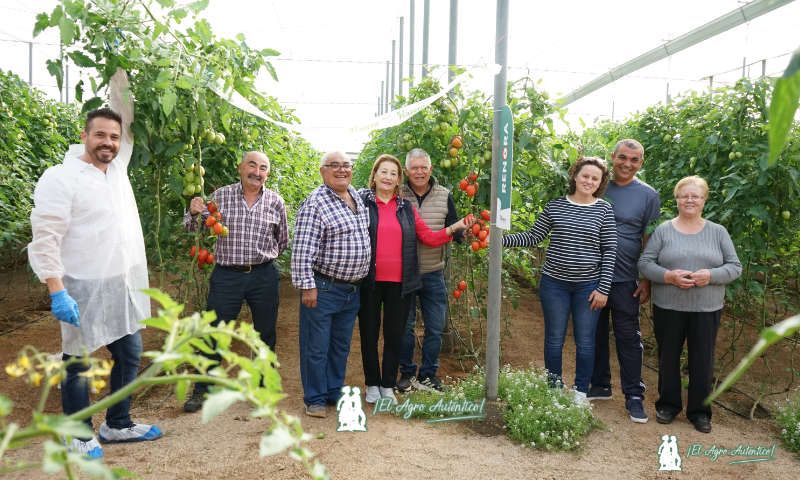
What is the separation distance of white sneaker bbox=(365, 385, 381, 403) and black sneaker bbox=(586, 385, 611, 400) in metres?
1.28

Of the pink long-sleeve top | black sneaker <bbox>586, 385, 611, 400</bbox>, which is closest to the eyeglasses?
the pink long-sleeve top

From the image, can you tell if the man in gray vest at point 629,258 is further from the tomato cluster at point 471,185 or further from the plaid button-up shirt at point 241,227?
the plaid button-up shirt at point 241,227

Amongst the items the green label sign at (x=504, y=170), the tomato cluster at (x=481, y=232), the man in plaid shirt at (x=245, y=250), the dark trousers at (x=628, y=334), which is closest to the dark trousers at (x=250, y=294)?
the man in plaid shirt at (x=245, y=250)

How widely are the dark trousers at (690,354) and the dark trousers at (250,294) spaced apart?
2.17 m

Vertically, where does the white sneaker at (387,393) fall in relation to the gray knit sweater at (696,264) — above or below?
below

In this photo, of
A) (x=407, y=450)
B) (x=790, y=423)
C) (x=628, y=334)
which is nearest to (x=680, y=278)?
(x=628, y=334)

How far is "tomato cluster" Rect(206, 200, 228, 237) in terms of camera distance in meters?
2.88

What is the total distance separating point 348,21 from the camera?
34.7 feet

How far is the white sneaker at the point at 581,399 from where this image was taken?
3004 millimetres

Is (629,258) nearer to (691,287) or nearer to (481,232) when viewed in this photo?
(691,287)

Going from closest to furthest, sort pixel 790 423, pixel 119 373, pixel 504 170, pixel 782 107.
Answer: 1. pixel 782 107
2. pixel 119 373
3. pixel 504 170
4. pixel 790 423

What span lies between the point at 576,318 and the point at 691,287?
1.98 feet

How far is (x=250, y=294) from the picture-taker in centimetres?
319

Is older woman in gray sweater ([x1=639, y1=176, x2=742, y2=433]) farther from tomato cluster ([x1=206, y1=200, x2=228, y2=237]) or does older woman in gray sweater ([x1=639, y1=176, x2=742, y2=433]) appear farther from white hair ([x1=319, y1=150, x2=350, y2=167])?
tomato cluster ([x1=206, y1=200, x2=228, y2=237])
